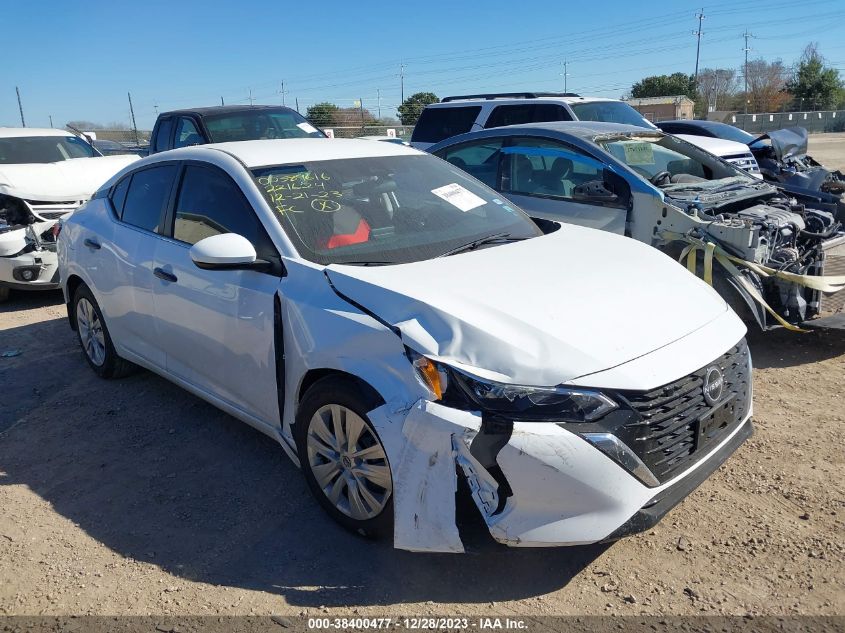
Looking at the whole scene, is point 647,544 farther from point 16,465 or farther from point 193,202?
point 16,465

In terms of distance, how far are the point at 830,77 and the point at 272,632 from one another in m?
67.6

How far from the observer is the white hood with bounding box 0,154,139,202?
25.7ft

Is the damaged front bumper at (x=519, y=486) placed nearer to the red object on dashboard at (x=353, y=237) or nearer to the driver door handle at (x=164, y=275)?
the red object on dashboard at (x=353, y=237)

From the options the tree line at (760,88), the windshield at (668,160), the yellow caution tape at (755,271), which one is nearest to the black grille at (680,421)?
the yellow caution tape at (755,271)

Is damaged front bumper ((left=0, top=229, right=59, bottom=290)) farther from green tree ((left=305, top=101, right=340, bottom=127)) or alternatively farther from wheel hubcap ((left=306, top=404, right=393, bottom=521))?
green tree ((left=305, top=101, right=340, bottom=127))

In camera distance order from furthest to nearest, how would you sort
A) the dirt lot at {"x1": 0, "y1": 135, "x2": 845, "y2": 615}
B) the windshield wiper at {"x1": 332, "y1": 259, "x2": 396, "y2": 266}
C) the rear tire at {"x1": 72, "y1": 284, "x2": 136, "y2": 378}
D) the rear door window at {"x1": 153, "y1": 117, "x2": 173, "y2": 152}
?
the rear door window at {"x1": 153, "y1": 117, "x2": 173, "y2": 152} → the rear tire at {"x1": 72, "y1": 284, "x2": 136, "y2": 378} → the windshield wiper at {"x1": 332, "y1": 259, "x2": 396, "y2": 266} → the dirt lot at {"x1": 0, "y1": 135, "x2": 845, "y2": 615}

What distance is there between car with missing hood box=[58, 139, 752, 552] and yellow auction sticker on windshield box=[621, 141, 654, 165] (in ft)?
7.49

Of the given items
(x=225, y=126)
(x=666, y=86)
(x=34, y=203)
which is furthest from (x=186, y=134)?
(x=666, y=86)

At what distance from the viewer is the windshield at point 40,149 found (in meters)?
9.09

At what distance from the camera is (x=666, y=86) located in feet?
209

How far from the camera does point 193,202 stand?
4.12 m

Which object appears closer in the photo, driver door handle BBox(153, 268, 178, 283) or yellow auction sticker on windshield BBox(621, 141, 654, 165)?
driver door handle BBox(153, 268, 178, 283)

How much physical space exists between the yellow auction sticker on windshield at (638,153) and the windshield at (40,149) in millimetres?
7125

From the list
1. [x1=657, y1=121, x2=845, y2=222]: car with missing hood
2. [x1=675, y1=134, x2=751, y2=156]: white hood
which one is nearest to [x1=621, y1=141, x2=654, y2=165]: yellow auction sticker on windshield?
[x1=657, y1=121, x2=845, y2=222]: car with missing hood
